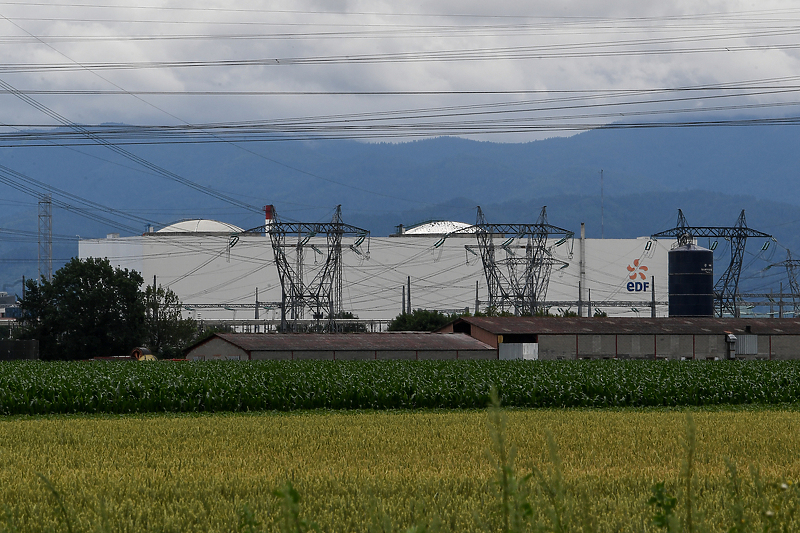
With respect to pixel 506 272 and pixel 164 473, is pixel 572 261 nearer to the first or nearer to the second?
Result: pixel 506 272

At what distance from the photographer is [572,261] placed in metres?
140

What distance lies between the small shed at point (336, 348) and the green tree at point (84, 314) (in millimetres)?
22477

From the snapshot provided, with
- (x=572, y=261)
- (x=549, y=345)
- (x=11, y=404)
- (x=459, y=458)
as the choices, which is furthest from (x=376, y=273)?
(x=459, y=458)

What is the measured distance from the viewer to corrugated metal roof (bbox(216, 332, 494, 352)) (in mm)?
52875

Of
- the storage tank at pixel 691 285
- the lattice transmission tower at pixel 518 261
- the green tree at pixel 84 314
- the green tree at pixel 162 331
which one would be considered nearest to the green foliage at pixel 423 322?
the lattice transmission tower at pixel 518 261

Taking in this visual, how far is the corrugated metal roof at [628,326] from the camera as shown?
59.4 m

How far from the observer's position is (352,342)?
181ft

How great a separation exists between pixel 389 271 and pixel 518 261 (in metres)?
21.4

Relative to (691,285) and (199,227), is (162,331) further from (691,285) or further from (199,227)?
(199,227)

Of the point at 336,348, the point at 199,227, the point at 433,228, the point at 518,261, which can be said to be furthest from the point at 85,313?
the point at 433,228

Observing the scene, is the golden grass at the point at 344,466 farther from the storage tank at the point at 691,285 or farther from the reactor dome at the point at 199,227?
the reactor dome at the point at 199,227

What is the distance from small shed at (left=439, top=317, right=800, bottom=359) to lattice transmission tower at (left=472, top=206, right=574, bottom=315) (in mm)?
38979

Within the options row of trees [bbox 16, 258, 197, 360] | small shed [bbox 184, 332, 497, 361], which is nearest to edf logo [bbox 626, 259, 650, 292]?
row of trees [bbox 16, 258, 197, 360]

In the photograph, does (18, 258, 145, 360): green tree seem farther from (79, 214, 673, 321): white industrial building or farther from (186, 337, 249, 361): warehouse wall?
(79, 214, 673, 321): white industrial building
